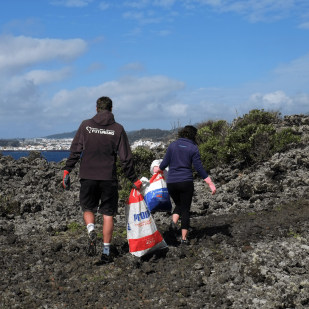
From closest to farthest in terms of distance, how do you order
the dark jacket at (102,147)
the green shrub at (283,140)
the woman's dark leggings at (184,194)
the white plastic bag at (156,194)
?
the dark jacket at (102,147), the woman's dark leggings at (184,194), the white plastic bag at (156,194), the green shrub at (283,140)

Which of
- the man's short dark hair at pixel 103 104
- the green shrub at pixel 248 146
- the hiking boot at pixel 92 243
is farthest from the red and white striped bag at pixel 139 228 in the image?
the green shrub at pixel 248 146

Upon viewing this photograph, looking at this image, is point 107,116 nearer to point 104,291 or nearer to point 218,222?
point 104,291

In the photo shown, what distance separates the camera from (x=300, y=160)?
44.4ft

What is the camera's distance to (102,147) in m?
6.42

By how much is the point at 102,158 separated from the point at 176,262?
5.94ft

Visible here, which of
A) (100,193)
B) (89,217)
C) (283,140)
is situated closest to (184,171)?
(100,193)

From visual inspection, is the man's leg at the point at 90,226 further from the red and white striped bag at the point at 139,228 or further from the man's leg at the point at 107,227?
the red and white striped bag at the point at 139,228

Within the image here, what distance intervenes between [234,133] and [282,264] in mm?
9865

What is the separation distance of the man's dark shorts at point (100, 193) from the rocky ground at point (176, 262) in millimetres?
797

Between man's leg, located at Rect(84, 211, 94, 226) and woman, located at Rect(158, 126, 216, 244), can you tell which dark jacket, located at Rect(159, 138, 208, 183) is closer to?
woman, located at Rect(158, 126, 216, 244)

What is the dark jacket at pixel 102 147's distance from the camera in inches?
253

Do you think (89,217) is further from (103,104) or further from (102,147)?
(103,104)

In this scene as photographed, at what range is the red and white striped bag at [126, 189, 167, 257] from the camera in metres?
6.66

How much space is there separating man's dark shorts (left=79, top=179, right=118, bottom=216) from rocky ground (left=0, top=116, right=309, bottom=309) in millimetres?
797
